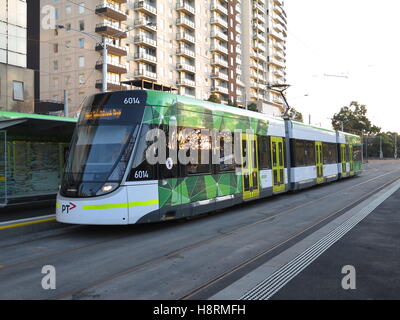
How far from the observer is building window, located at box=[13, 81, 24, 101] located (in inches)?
1110

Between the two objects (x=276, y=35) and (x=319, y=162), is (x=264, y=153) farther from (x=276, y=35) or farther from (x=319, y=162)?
(x=276, y=35)

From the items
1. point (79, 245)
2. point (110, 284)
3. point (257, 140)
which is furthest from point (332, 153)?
point (110, 284)

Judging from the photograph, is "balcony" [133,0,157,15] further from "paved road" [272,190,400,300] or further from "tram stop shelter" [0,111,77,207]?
"paved road" [272,190,400,300]

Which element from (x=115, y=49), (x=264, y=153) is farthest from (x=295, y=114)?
(x=264, y=153)

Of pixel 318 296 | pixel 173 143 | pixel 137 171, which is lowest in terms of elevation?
pixel 318 296

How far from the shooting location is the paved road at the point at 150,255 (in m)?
5.33

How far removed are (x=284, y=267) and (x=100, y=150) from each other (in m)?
4.63

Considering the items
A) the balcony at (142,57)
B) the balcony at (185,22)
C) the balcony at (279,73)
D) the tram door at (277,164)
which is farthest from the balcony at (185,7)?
the tram door at (277,164)

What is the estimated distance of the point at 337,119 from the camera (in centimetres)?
11569

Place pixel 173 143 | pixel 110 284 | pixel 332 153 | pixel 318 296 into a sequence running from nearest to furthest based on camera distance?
pixel 318 296
pixel 110 284
pixel 173 143
pixel 332 153

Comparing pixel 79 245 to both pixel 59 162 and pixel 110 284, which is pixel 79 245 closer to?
pixel 110 284

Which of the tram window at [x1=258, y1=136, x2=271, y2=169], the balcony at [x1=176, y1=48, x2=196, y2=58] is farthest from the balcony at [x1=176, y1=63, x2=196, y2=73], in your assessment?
the tram window at [x1=258, y1=136, x2=271, y2=169]

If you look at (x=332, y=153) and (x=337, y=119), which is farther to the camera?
(x=337, y=119)
